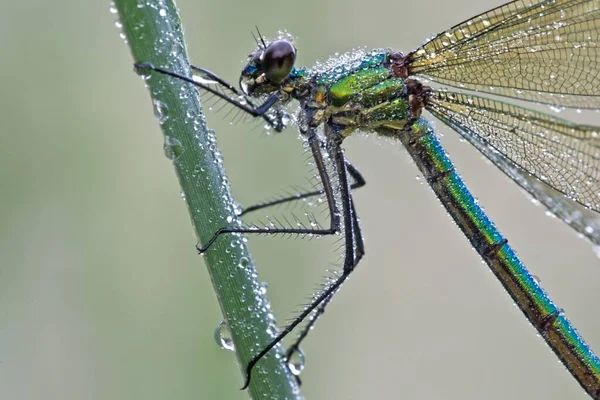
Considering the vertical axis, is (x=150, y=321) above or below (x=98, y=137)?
below

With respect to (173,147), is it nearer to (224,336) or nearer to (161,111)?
(161,111)

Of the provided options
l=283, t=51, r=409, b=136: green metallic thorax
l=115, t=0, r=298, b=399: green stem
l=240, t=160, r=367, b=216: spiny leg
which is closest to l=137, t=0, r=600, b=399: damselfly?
l=283, t=51, r=409, b=136: green metallic thorax

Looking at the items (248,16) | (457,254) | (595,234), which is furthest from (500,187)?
(248,16)

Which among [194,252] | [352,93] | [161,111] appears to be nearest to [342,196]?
[352,93]

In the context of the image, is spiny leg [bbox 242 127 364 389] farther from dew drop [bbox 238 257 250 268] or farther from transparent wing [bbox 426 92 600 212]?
dew drop [bbox 238 257 250 268]

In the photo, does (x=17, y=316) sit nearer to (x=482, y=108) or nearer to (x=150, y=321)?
(x=150, y=321)
